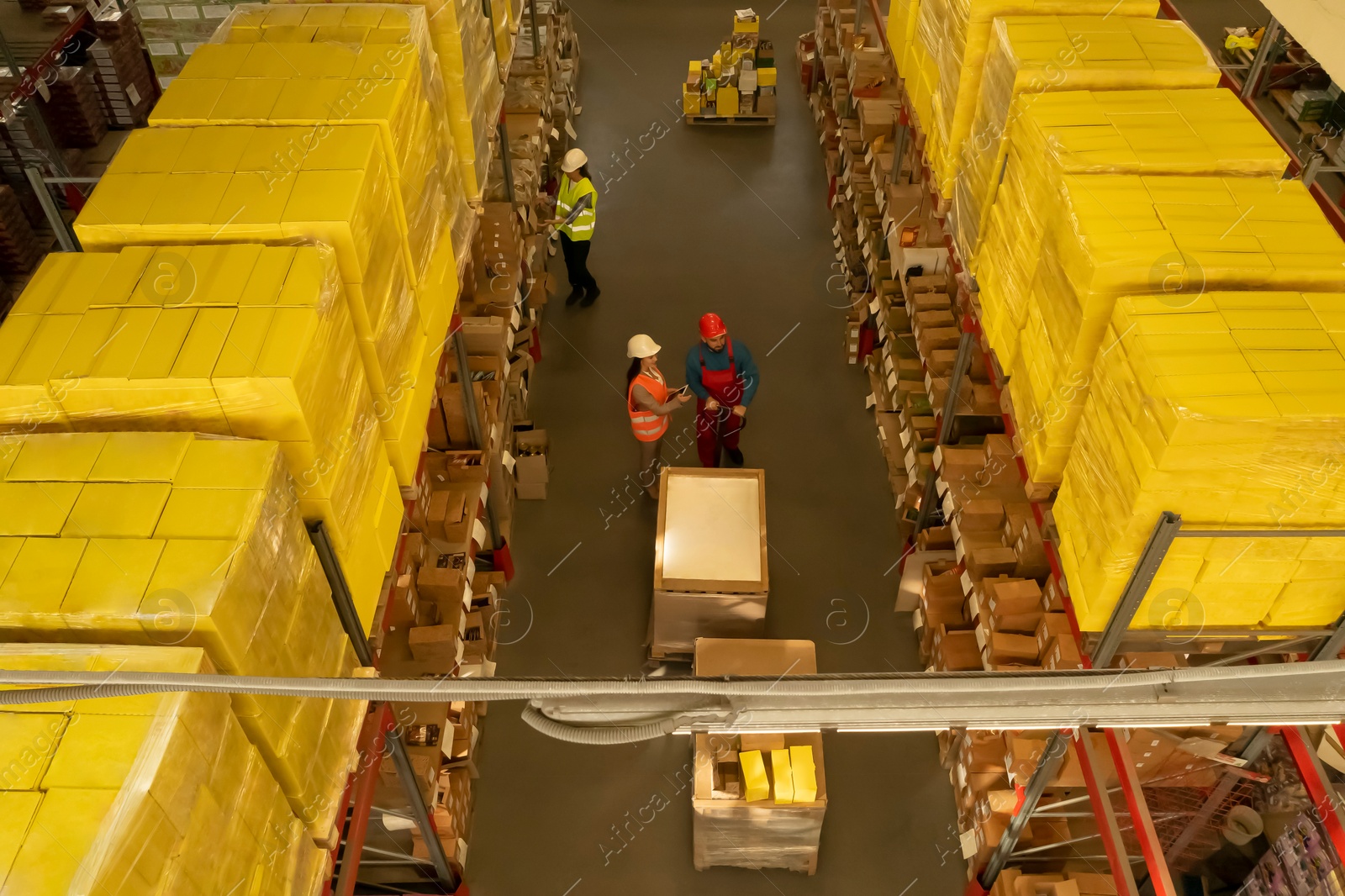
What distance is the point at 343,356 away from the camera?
3711 mm

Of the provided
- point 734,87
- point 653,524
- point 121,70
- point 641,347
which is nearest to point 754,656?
point 653,524

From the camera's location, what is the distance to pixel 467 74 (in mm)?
5660

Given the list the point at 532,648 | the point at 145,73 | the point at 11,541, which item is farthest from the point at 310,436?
the point at 145,73

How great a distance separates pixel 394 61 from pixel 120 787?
340 centimetres

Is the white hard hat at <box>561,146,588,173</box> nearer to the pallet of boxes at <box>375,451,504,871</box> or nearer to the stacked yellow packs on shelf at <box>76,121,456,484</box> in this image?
the pallet of boxes at <box>375,451,504,871</box>

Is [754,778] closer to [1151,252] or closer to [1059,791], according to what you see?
[1059,791]

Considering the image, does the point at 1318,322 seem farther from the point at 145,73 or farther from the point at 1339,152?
the point at 145,73

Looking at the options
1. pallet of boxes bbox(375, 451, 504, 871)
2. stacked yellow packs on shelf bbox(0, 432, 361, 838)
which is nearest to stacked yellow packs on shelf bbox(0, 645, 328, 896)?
stacked yellow packs on shelf bbox(0, 432, 361, 838)

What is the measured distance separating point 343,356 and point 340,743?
1573 mm

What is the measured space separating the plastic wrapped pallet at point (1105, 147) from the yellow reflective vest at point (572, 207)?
15.0ft

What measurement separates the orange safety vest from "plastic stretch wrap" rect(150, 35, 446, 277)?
92.3 inches

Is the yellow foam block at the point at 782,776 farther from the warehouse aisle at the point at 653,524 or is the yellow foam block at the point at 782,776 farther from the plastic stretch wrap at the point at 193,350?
the plastic stretch wrap at the point at 193,350

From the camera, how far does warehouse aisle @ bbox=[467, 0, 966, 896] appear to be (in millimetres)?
5703

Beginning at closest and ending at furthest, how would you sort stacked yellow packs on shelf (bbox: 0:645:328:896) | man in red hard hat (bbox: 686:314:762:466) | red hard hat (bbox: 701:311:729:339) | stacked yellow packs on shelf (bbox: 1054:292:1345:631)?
stacked yellow packs on shelf (bbox: 0:645:328:896)
stacked yellow packs on shelf (bbox: 1054:292:1345:631)
red hard hat (bbox: 701:311:729:339)
man in red hard hat (bbox: 686:314:762:466)
